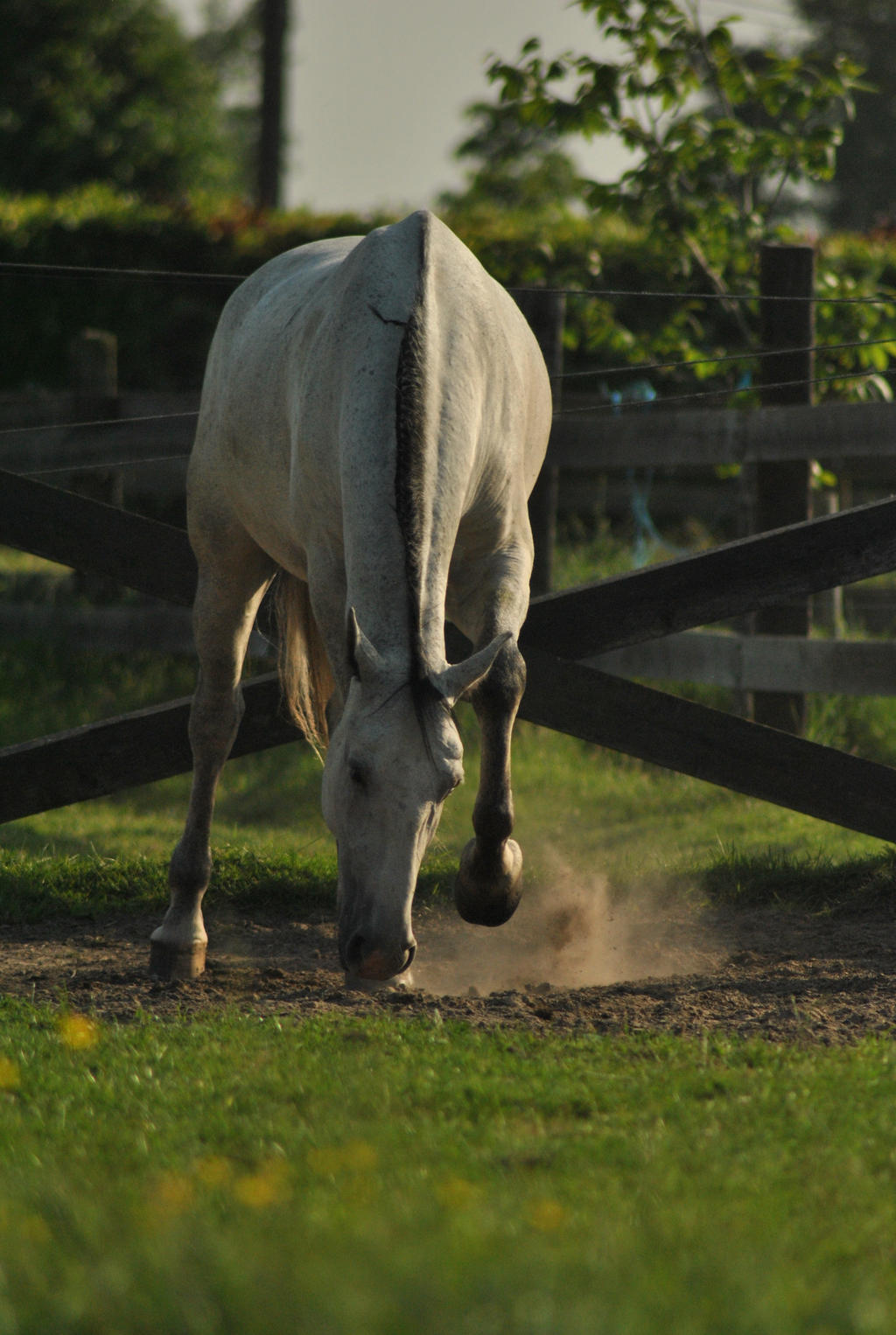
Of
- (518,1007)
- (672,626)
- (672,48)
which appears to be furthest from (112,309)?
(518,1007)

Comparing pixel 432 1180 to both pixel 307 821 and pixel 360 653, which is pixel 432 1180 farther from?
pixel 307 821

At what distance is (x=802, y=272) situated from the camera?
6.85m

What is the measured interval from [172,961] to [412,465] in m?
1.94

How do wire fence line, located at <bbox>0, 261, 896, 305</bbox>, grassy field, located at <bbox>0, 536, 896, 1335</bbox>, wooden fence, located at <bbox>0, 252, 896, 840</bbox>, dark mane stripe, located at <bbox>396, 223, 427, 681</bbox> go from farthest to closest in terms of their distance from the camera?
1. wire fence line, located at <bbox>0, 261, 896, 305</bbox>
2. wooden fence, located at <bbox>0, 252, 896, 840</bbox>
3. dark mane stripe, located at <bbox>396, 223, 427, 681</bbox>
4. grassy field, located at <bbox>0, 536, 896, 1335</bbox>

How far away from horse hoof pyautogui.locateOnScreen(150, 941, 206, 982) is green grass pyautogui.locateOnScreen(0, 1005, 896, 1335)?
0.76 m

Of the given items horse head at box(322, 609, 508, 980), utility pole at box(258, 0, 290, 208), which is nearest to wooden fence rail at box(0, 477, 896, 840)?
horse head at box(322, 609, 508, 980)

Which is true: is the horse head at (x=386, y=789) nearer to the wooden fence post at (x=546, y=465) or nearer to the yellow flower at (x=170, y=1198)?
the yellow flower at (x=170, y=1198)

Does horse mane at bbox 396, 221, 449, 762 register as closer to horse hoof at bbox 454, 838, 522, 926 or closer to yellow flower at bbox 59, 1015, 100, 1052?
horse hoof at bbox 454, 838, 522, 926

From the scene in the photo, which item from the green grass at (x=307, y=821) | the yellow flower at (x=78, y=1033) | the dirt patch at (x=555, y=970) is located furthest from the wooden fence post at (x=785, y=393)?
the yellow flower at (x=78, y=1033)

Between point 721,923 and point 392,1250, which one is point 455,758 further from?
point 721,923

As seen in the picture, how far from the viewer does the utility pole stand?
18.5 metres

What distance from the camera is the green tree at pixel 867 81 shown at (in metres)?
39.8

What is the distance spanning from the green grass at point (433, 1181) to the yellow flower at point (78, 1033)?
0.04 feet

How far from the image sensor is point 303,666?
16.1ft
